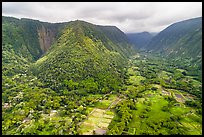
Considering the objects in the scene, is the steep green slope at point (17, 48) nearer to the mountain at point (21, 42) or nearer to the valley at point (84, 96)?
the mountain at point (21, 42)

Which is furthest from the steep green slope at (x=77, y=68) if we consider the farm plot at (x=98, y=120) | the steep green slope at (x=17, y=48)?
the farm plot at (x=98, y=120)

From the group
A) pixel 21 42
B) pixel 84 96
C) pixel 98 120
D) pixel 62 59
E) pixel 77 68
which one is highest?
pixel 21 42

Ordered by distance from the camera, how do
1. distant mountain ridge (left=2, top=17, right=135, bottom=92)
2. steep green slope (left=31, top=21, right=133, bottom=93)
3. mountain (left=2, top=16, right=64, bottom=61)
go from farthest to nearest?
mountain (left=2, top=16, right=64, bottom=61), distant mountain ridge (left=2, top=17, right=135, bottom=92), steep green slope (left=31, top=21, right=133, bottom=93)

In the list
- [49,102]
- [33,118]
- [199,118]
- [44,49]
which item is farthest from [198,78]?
[44,49]

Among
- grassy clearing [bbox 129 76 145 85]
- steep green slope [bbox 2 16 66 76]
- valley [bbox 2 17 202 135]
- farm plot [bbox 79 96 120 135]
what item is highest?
steep green slope [bbox 2 16 66 76]

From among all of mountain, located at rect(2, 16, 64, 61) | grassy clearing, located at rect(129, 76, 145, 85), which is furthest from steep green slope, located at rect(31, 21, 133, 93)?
mountain, located at rect(2, 16, 64, 61)

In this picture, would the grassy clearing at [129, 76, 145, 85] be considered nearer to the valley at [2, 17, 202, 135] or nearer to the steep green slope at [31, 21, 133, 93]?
the valley at [2, 17, 202, 135]

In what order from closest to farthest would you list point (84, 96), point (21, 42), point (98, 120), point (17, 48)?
point (98, 120), point (84, 96), point (17, 48), point (21, 42)

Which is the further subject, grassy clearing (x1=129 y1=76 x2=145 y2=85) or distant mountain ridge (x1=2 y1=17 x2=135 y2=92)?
grassy clearing (x1=129 y1=76 x2=145 y2=85)

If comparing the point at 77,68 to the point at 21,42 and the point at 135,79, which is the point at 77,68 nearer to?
the point at 135,79

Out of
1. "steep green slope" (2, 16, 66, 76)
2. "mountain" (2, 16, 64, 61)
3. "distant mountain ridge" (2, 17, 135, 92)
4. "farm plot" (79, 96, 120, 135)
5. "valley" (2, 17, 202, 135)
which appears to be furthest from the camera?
"mountain" (2, 16, 64, 61)

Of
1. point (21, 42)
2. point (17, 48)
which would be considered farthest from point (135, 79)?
point (21, 42)
